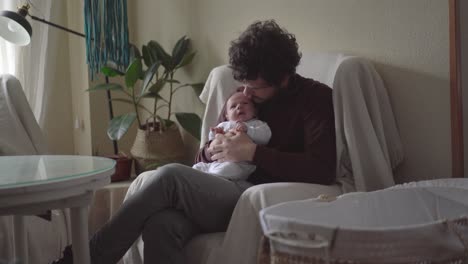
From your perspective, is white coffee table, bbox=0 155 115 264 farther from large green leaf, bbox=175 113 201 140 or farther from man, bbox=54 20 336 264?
large green leaf, bbox=175 113 201 140

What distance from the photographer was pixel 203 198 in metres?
1.56

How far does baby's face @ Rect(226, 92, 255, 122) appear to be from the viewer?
1.80 meters

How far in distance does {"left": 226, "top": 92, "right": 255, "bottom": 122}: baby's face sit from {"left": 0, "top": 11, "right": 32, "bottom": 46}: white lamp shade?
100cm

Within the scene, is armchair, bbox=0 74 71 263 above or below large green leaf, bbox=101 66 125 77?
below

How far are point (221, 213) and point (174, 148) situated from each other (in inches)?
50.9

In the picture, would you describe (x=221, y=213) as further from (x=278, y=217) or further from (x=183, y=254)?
(x=278, y=217)

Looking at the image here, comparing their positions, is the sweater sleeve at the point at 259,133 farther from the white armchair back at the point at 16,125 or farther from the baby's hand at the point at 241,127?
the white armchair back at the point at 16,125

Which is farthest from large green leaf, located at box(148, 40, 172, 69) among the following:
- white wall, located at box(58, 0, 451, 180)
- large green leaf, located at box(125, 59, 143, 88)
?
white wall, located at box(58, 0, 451, 180)

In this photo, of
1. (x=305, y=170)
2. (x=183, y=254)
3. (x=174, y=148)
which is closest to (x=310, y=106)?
(x=305, y=170)

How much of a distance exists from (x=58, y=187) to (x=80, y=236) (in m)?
0.20

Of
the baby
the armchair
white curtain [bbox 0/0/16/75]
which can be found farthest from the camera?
white curtain [bbox 0/0/16/75]

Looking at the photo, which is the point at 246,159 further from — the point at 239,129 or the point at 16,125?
the point at 16,125

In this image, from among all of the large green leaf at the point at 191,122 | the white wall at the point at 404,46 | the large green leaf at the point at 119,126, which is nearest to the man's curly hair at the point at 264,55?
the white wall at the point at 404,46

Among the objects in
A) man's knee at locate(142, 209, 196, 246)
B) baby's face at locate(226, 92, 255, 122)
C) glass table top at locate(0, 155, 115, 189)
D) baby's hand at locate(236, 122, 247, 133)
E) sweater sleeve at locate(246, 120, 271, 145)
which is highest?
baby's face at locate(226, 92, 255, 122)
